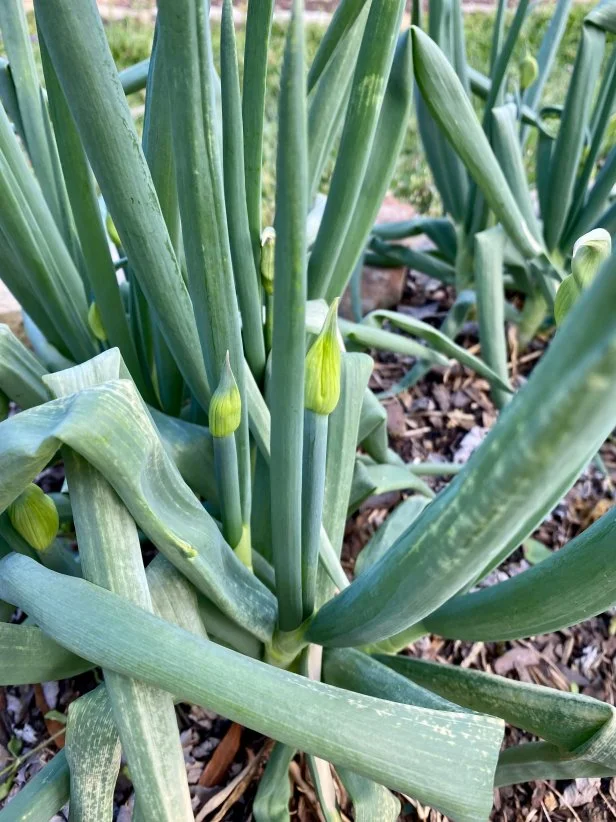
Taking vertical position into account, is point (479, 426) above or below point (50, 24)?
below

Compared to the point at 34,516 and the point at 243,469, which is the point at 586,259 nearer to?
the point at 243,469

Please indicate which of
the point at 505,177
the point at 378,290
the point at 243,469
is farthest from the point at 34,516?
the point at 378,290

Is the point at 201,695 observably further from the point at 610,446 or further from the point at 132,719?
the point at 610,446

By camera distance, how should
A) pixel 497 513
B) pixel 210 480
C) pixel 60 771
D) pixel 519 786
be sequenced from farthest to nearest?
pixel 519 786
pixel 210 480
pixel 60 771
pixel 497 513

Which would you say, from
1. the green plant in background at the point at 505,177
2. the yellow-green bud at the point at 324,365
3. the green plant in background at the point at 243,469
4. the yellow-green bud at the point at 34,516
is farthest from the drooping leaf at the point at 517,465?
the green plant in background at the point at 505,177

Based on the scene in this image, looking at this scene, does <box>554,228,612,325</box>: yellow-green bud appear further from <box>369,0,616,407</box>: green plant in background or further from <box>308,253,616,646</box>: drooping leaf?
<box>369,0,616,407</box>: green plant in background

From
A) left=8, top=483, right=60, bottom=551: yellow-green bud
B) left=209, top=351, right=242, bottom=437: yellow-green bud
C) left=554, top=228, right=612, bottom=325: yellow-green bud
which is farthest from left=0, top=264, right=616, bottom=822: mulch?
left=554, top=228, right=612, bottom=325: yellow-green bud

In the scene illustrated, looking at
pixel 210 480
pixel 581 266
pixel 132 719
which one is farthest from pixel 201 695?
pixel 581 266
